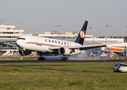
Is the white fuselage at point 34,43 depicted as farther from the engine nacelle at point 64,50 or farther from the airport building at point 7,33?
the airport building at point 7,33

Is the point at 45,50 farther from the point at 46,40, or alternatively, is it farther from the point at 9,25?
the point at 9,25

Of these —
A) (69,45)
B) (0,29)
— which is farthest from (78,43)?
(0,29)

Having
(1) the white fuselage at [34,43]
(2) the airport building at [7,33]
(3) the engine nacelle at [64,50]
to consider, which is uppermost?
(2) the airport building at [7,33]

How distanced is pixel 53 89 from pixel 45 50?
46499 millimetres

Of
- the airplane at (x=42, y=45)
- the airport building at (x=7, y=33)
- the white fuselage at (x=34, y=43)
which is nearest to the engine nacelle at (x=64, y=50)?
the airplane at (x=42, y=45)

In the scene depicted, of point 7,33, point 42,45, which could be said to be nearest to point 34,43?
point 42,45

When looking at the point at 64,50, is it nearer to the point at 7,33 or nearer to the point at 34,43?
the point at 34,43

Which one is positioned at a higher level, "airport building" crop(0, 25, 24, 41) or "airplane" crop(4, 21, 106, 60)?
"airport building" crop(0, 25, 24, 41)

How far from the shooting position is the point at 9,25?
176125mm

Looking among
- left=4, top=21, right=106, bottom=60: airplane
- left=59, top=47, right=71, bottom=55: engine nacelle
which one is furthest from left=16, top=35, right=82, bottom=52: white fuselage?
left=59, top=47, right=71, bottom=55: engine nacelle

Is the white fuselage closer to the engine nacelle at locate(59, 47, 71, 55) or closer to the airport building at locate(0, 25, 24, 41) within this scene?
the engine nacelle at locate(59, 47, 71, 55)

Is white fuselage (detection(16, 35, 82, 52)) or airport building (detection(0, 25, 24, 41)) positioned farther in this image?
airport building (detection(0, 25, 24, 41))

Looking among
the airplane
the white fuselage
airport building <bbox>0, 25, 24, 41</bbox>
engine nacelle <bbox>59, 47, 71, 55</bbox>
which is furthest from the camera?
airport building <bbox>0, 25, 24, 41</bbox>

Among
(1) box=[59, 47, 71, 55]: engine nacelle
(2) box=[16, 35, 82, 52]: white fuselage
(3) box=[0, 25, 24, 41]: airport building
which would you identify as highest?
(3) box=[0, 25, 24, 41]: airport building
